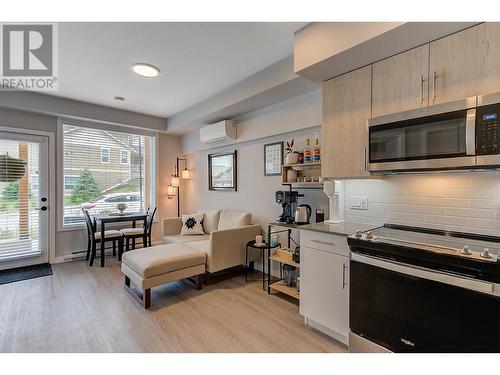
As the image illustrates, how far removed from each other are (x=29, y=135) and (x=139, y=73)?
2.38 m

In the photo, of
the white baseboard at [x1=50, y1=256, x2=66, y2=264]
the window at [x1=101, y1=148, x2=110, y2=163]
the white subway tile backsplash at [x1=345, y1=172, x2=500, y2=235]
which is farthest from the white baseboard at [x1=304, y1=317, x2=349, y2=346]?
the window at [x1=101, y1=148, x2=110, y2=163]

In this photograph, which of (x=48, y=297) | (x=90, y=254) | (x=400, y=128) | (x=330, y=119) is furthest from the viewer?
(x=90, y=254)

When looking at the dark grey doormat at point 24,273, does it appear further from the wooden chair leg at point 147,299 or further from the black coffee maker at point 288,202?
the black coffee maker at point 288,202

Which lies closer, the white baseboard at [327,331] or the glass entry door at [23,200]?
the white baseboard at [327,331]

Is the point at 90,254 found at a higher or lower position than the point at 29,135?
lower

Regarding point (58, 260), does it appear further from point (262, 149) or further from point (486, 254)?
point (486, 254)

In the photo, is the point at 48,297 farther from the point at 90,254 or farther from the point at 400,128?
the point at 400,128

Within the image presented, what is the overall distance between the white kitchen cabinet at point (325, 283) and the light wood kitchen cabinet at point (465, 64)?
121 cm

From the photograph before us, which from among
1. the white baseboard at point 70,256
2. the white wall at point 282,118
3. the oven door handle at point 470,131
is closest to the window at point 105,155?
the white baseboard at point 70,256

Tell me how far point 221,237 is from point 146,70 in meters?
2.17

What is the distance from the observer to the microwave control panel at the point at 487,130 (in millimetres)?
1358

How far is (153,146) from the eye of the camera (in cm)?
513

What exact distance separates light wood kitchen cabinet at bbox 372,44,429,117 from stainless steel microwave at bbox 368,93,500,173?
109mm
